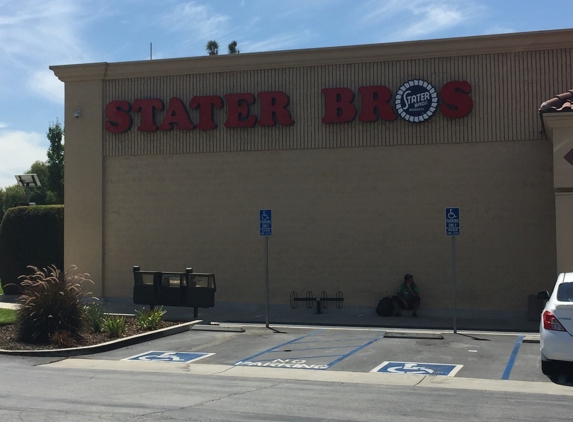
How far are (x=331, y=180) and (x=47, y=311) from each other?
9.77 meters

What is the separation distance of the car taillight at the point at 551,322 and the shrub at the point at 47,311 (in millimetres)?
9853

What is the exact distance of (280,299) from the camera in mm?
22516

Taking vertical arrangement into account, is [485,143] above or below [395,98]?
below

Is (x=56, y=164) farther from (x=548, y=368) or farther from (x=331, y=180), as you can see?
(x=548, y=368)

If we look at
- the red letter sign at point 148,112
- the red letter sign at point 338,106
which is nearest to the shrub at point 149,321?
the red letter sign at point 148,112

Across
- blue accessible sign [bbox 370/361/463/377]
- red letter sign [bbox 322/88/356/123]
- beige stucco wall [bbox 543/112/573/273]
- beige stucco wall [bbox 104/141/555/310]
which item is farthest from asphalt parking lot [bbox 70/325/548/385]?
red letter sign [bbox 322/88/356/123]

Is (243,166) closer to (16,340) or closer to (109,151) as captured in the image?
(109,151)

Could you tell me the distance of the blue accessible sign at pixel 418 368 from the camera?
12.1m

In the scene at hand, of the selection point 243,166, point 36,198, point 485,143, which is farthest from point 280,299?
point 36,198

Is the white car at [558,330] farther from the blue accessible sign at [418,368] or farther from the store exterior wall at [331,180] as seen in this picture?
the store exterior wall at [331,180]

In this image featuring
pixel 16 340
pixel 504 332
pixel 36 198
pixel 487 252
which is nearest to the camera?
pixel 16 340

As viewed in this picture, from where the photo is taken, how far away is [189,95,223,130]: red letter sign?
23312 millimetres

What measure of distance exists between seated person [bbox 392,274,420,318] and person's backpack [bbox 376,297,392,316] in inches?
6.4

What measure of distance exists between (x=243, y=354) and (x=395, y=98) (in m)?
10.5
